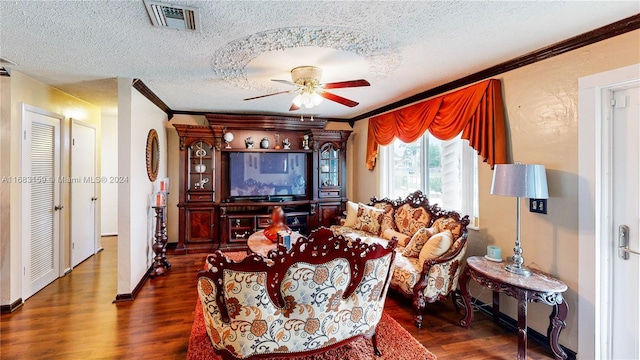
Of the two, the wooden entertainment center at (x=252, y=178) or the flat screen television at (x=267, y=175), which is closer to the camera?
the wooden entertainment center at (x=252, y=178)

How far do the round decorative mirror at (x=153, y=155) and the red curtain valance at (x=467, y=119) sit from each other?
342 cm

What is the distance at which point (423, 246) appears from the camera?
3.02m

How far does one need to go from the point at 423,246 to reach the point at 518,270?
→ 2.88ft

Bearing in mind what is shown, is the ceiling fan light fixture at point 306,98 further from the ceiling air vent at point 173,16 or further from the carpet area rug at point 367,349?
the carpet area rug at point 367,349

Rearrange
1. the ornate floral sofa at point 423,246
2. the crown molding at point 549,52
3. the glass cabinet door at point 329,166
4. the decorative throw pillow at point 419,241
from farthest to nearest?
the glass cabinet door at point 329,166, the decorative throw pillow at point 419,241, the ornate floral sofa at point 423,246, the crown molding at point 549,52

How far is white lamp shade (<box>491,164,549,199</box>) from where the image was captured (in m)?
2.19

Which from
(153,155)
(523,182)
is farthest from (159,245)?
(523,182)

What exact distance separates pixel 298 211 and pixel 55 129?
3.66 metres

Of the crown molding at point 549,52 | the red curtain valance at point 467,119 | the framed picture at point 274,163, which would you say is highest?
the crown molding at point 549,52

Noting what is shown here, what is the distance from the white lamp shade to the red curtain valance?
0.50 meters

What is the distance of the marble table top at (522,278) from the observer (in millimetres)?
2070

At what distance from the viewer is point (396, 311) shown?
117 inches

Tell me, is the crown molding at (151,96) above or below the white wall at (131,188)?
above

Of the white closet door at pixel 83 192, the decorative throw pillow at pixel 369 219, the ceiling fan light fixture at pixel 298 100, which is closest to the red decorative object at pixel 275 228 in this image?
the decorative throw pillow at pixel 369 219
